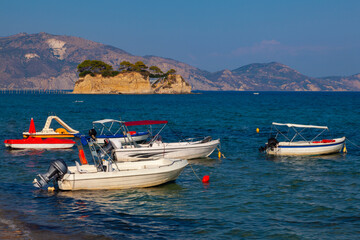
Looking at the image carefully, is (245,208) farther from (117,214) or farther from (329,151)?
(329,151)

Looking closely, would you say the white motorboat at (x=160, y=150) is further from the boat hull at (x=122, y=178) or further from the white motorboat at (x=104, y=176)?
the boat hull at (x=122, y=178)

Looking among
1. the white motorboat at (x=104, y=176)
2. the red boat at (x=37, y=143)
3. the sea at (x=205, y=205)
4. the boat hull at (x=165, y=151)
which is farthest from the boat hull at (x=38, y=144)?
the white motorboat at (x=104, y=176)

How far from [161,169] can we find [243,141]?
1945 centimetres

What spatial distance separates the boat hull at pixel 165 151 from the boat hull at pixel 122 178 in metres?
4.54

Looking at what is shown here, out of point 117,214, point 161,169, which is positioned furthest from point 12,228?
point 161,169

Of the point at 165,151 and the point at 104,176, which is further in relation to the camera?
the point at 165,151

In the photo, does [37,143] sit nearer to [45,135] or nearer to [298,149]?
[45,135]

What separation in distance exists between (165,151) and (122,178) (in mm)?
7586

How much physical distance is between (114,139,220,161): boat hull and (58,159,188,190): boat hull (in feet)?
14.9

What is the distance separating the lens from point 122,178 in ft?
63.2

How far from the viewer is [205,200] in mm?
18062

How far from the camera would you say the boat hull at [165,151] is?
82.4ft

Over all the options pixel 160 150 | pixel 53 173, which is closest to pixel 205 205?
pixel 53 173

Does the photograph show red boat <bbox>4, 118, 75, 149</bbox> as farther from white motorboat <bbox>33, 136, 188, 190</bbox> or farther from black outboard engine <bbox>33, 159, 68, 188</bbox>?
black outboard engine <bbox>33, 159, 68, 188</bbox>
